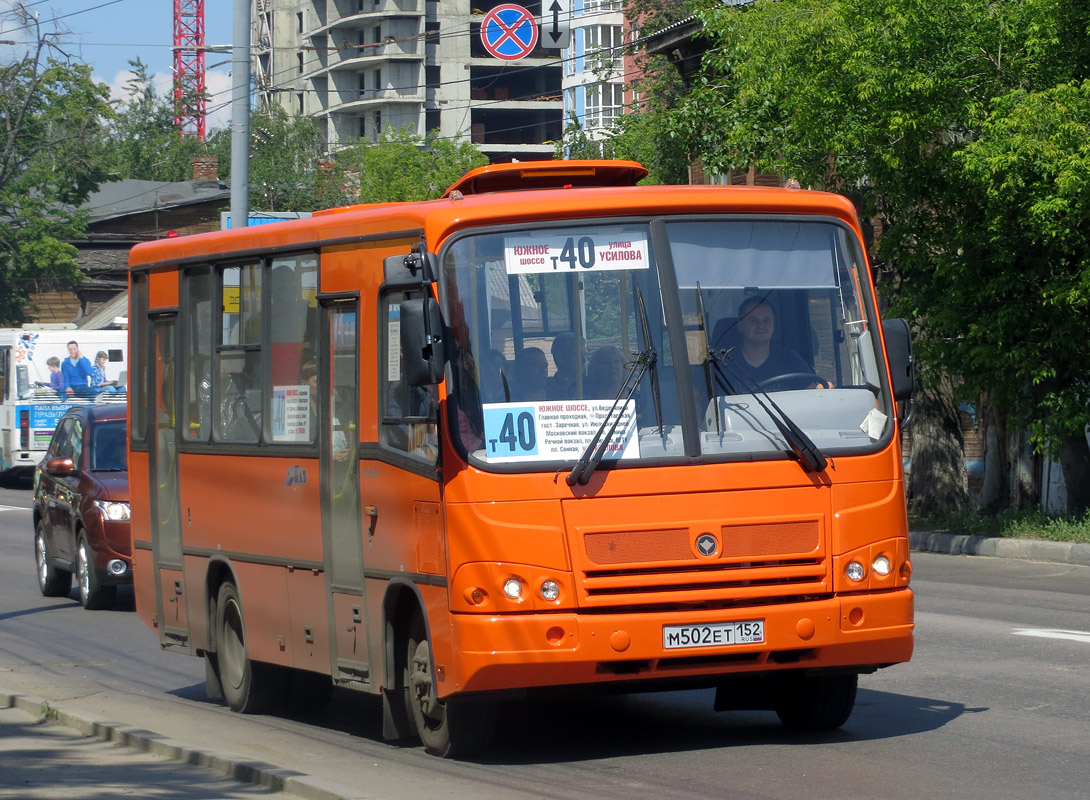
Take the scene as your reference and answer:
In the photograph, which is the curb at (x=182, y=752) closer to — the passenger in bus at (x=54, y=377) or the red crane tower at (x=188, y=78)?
the passenger in bus at (x=54, y=377)

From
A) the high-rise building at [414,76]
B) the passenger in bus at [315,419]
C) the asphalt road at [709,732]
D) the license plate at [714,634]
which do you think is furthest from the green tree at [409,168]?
the license plate at [714,634]

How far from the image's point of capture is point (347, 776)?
788 centimetres

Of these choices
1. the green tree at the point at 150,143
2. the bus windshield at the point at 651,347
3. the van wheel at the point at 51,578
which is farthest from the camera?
the green tree at the point at 150,143

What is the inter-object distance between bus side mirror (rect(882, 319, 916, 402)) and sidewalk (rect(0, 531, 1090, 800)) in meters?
3.01

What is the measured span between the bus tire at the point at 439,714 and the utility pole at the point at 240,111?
1394cm

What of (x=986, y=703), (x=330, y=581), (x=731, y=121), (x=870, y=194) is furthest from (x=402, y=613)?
(x=731, y=121)

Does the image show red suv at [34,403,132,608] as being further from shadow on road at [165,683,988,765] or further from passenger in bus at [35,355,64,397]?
passenger in bus at [35,355,64,397]

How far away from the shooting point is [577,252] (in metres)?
8.12

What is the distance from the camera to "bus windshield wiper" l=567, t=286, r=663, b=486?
771 cm

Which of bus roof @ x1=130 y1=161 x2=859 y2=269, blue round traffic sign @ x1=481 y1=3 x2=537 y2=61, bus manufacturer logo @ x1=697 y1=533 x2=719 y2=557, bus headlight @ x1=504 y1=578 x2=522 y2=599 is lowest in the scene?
bus headlight @ x1=504 y1=578 x2=522 y2=599

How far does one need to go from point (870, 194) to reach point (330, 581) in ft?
45.7

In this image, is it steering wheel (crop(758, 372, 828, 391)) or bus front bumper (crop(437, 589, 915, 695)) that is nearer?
bus front bumper (crop(437, 589, 915, 695))

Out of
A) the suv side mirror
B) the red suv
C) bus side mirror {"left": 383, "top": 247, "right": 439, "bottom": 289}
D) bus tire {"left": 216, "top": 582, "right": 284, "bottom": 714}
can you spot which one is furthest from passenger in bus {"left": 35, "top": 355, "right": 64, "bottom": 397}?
bus side mirror {"left": 383, "top": 247, "right": 439, "bottom": 289}

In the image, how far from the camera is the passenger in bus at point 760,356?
26.7ft
